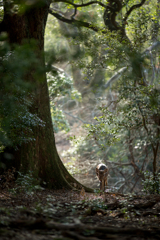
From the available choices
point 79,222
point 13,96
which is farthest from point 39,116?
point 79,222

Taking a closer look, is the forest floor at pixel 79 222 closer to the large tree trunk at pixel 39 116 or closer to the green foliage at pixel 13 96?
the green foliage at pixel 13 96

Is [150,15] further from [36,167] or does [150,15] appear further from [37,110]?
[36,167]

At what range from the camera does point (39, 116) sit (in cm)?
684

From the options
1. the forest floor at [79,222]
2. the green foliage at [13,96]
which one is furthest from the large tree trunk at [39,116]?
the forest floor at [79,222]

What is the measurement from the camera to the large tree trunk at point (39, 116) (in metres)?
6.55

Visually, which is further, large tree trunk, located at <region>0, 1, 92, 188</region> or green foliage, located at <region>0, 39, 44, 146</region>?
large tree trunk, located at <region>0, 1, 92, 188</region>

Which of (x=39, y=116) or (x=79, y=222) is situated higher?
(x=39, y=116)

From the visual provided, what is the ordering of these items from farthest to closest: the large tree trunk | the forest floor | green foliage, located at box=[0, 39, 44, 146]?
the large tree trunk, green foliage, located at box=[0, 39, 44, 146], the forest floor

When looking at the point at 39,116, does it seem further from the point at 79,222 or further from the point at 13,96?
the point at 79,222

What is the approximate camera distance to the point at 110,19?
28.5ft

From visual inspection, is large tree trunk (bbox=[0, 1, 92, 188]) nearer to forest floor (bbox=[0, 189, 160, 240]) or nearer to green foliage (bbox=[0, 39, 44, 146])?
green foliage (bbox=[0, 39, 44, 146])

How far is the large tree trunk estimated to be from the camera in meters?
6.55

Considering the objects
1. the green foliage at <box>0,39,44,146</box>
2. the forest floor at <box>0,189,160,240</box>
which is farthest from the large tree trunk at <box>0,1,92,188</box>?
the forest floor at <box>0,189,160,240</box>

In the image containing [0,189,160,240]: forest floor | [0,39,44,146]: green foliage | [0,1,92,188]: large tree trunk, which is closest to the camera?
[0,189,160,240]: forest floor
